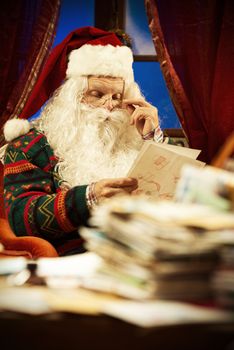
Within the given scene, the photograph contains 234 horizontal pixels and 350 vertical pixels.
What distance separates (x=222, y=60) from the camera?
8.07 ft

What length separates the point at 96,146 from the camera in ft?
8.34

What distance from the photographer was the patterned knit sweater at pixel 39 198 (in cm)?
219

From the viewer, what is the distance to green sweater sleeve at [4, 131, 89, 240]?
2.18 metres

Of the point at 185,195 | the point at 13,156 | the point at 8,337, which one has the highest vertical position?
the point at 185,195

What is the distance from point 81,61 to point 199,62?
53cm

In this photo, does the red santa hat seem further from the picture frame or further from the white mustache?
the picture frame

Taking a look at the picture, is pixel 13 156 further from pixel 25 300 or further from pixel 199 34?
pixel 25 300

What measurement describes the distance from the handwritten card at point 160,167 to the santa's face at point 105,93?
0.69m

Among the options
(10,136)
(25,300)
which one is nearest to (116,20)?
(10,136)

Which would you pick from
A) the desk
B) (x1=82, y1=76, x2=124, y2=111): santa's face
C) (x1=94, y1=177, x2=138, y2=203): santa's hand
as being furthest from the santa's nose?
the desk

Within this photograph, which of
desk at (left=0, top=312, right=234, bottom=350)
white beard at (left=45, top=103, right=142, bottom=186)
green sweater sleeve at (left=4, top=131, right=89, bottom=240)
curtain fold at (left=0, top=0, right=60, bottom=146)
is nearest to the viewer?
desk at (left=0, top=312, right=234, bottom=350)

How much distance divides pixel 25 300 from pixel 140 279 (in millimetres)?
200

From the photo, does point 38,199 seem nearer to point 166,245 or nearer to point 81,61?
point 81,61

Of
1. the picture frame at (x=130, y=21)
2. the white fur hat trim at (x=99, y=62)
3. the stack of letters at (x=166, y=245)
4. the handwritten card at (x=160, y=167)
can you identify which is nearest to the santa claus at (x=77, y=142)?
the white fur hat trim at (x=99, y=62)
